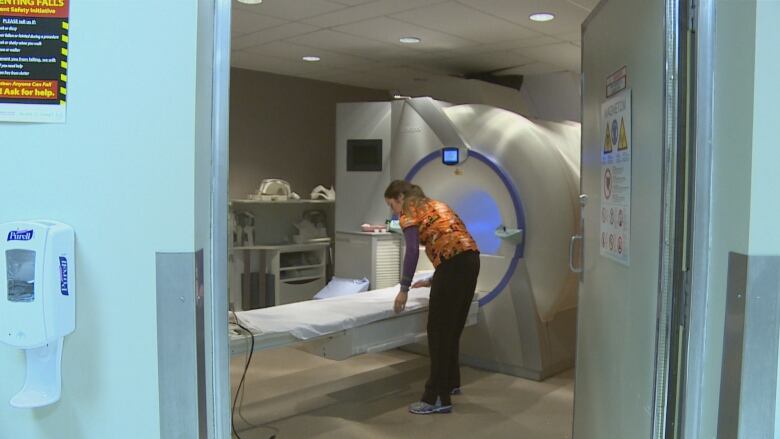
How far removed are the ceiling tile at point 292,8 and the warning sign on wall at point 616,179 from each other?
225cm

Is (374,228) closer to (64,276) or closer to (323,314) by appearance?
(323,314)

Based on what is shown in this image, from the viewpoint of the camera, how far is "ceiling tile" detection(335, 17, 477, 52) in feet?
14.4

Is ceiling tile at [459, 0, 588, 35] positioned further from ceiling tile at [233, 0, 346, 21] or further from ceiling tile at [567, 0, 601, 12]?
ceiling tile at [233, 0, 346, 21]

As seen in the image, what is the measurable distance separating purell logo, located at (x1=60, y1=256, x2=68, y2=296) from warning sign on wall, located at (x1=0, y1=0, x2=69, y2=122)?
31 cm

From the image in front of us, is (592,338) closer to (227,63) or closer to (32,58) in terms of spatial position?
(227,63)

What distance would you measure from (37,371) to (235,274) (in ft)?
14.9

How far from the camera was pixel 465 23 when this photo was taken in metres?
4.34

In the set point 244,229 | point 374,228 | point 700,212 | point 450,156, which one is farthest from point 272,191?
point 700,212

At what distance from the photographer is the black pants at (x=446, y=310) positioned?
12.6 ft

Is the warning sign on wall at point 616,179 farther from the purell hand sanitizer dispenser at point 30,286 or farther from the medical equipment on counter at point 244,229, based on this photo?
the medical equipment on counter at point 244,229

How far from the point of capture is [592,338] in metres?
2.36

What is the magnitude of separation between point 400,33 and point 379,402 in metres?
2.64

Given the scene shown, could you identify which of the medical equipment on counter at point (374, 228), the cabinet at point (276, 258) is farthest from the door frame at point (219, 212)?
the cabinet at point (276, 258)

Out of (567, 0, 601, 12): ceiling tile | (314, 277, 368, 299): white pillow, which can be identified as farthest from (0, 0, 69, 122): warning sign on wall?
(314, 277, 368, 299): white pillow
